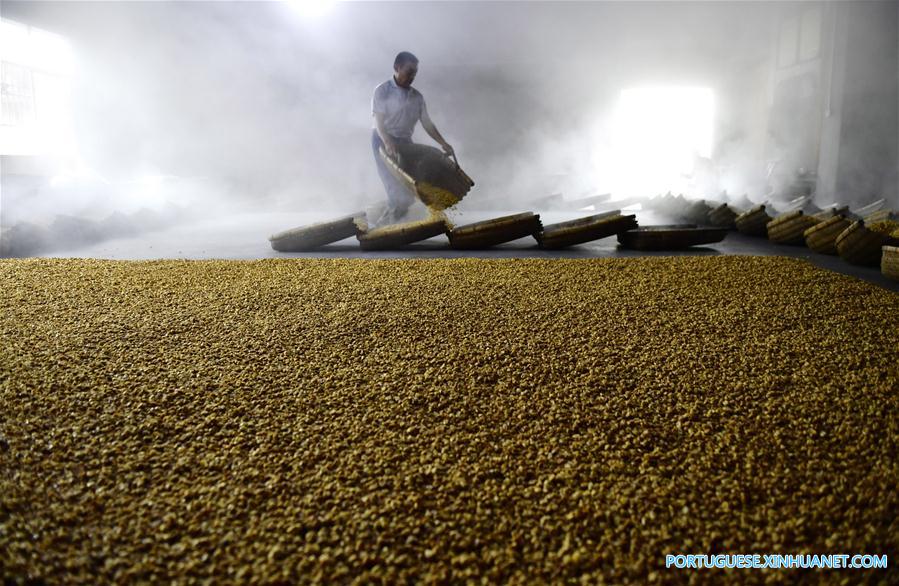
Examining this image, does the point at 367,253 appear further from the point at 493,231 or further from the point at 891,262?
the point at 891,262

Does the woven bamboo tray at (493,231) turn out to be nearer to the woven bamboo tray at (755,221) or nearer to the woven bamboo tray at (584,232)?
the woven bamboo tray at (584,232)

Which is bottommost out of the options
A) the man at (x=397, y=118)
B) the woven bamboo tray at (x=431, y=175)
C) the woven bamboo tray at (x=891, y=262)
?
the woven bamboo tray at (x=891, y=262)

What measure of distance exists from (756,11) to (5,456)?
10.3 m

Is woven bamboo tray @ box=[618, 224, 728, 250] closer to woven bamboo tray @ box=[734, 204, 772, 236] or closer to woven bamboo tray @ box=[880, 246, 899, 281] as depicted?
woven bamboo tray @ box=[734, 204, 772, 236]

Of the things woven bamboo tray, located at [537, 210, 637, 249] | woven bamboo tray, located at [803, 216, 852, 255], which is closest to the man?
woven bamboo tray, located at [537, 210, 637, 249]

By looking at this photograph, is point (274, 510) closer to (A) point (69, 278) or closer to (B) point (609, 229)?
(A) point (69, 278)

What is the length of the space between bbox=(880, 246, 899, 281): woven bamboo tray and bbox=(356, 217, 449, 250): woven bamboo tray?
7.29 ft

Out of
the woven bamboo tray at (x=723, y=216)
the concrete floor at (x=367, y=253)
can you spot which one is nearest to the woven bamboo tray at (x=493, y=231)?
the concrete floor at (x=367, y=253)

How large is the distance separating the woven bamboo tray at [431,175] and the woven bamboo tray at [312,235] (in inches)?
23.5

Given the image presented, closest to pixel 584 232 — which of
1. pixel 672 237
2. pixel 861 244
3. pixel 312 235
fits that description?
pixel 672 237

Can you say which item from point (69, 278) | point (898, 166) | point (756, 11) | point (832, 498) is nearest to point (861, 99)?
point (898, 166)

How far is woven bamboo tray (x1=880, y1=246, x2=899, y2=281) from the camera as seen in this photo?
2502mm

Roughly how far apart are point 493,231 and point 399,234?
59 centimetres

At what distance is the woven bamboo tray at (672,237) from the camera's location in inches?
133
